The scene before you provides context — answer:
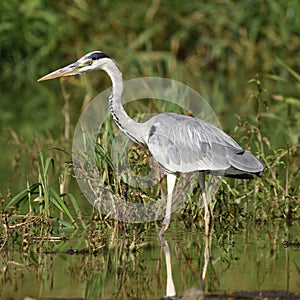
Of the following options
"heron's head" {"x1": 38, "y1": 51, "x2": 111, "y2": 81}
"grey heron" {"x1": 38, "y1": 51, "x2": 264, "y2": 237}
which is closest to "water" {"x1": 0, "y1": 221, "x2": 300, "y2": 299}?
"grey heron" {"x1": 38, "y1": 51, "x2": 264, "y2": 237}

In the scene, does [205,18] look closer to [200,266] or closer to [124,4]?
[124,4]

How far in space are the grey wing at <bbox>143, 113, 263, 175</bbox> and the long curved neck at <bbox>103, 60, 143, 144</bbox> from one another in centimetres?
13

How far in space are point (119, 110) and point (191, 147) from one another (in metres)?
0.65

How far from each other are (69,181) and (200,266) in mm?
3188

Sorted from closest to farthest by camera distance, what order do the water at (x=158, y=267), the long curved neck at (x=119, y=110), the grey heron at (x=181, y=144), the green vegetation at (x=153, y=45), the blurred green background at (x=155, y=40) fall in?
the water at (x=158, y=267) → the grey heron at (x=181, y=144) → the long curved neck at (x=119, y=110) → the green vegetation at (x=153, y=45) → the blurred green background at (x=155, y=40)

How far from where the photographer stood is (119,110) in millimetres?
7035

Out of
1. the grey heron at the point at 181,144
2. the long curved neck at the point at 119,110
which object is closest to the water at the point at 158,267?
the grey heron at the point at 181,144

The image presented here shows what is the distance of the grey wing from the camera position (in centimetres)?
661

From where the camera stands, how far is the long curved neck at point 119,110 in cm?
695

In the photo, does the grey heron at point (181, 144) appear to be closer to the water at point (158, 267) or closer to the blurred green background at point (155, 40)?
the water at point (158, 267)

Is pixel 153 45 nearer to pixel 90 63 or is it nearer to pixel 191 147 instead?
pixel 90 63

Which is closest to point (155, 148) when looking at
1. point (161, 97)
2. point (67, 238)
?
point (67, 238)

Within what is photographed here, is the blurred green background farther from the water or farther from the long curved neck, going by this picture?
the water

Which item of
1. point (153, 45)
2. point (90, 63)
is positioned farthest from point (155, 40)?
point (90, 63)
